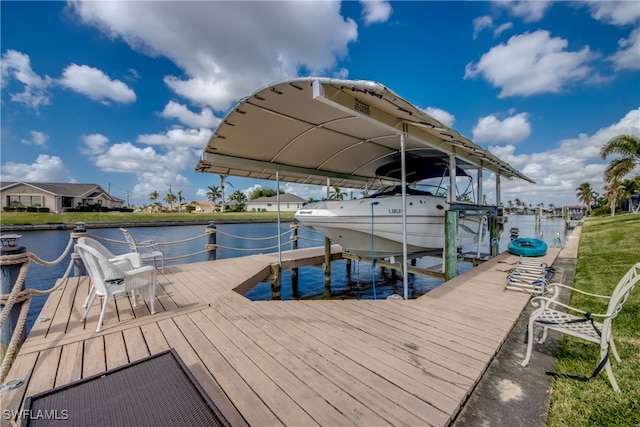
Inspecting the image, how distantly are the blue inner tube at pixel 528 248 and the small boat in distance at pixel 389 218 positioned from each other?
73.4 inches

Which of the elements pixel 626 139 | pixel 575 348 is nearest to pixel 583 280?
pixel 575 348

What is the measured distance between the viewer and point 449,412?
1.97 m

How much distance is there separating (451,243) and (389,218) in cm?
139

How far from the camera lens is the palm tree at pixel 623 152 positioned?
609 inches

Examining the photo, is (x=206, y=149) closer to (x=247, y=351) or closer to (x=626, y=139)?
(x=247, y=351)

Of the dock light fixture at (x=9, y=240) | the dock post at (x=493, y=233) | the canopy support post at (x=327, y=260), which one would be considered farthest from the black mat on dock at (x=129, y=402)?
the dock post at (x=493, y=233)

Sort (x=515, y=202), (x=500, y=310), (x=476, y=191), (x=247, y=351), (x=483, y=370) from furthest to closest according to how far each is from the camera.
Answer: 1. (x=515, y=202)
2. (x=476, y=191)
3. (x=500, y=310)
4. (x=247, y=351)
5. (x=483, y=370)

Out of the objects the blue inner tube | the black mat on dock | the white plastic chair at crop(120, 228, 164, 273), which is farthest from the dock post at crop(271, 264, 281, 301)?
the blue inner tube

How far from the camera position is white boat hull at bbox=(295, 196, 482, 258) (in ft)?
20.2

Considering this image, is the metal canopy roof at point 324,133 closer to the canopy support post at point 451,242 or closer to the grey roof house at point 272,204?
the canopy support post at point 451,242

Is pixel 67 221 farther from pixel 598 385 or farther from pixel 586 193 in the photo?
pixel 586 193

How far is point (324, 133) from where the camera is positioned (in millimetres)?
5637

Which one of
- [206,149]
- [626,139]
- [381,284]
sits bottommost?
[381,284]

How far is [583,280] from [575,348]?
13.7ft
